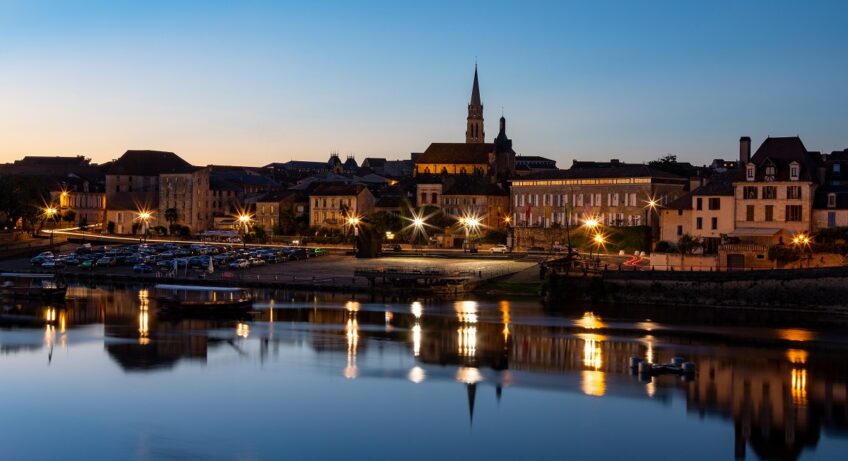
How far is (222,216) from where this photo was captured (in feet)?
421

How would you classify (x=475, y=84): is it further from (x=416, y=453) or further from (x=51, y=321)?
(x=416, y=453)

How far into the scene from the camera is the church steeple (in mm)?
179750

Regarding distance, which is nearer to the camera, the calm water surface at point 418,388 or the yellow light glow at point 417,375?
the calm water surface at point 418,388

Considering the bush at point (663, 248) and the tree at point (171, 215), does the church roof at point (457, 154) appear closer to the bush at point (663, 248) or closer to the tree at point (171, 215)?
the tree at point (171, 215)

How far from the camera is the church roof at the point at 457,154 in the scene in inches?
5773

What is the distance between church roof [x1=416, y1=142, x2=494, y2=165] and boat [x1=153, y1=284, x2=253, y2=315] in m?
85.0

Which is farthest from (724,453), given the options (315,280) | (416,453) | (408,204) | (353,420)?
(408,204)

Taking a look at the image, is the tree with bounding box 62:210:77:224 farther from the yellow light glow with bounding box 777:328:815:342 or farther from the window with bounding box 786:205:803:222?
the yellow light glow with bounding box 777:328:815:342

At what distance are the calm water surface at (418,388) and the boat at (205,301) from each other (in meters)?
2.69

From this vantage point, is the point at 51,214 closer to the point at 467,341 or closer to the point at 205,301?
the point at 205,301

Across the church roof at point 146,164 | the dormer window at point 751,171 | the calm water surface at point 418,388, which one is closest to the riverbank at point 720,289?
the calm water surface at point 418,388

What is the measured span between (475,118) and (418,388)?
142528 mm

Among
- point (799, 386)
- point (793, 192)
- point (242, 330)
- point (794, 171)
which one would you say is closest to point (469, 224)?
point (793, 192)

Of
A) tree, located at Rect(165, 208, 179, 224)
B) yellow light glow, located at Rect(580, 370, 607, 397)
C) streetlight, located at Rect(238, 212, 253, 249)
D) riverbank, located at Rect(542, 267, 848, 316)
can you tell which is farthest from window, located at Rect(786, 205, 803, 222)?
tree, located at Rect(165, 208, 179, 224)
